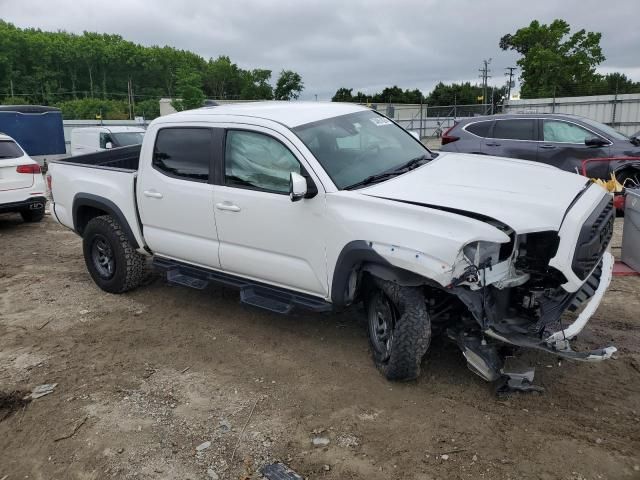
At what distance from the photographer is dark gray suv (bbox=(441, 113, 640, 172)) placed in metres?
9.23

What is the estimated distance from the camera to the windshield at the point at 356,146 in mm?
4270

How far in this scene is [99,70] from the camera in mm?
107938

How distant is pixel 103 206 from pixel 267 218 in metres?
2.38

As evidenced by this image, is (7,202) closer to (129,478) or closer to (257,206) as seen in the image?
(257,206)

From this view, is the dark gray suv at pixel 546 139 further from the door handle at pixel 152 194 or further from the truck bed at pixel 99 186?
the door handle at pixel 152 194

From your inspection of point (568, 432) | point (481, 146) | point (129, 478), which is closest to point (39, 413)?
point (129, 478)

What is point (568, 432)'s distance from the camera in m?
3.31

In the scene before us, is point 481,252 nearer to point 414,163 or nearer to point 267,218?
point 414,163

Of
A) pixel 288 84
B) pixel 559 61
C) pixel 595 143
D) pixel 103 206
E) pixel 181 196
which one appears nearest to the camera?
pixel 181 196

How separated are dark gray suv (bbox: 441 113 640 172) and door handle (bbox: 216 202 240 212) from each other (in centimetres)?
676

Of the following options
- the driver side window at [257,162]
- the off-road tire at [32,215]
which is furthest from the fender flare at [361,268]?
the off-road tire at [32,215]

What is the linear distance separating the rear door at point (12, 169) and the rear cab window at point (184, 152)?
5.36 metres

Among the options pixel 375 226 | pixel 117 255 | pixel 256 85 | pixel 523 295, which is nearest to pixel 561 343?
pixel 523 295

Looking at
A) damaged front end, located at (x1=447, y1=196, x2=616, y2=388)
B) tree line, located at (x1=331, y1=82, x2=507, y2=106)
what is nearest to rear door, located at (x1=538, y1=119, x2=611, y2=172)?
damaged front end, located at (x1=447, y1=196, x2=616, y2=388)
